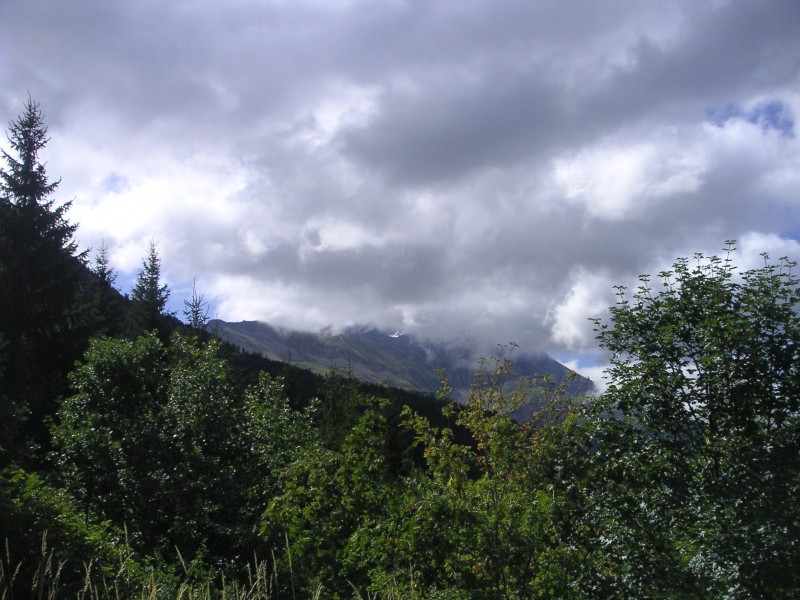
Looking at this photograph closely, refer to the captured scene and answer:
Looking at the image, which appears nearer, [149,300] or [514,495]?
[514,495]

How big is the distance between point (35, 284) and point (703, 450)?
2543cm

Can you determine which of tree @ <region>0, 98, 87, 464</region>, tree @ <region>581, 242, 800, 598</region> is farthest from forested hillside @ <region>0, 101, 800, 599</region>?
tree @ <region>0, 98, 87, 464</region>

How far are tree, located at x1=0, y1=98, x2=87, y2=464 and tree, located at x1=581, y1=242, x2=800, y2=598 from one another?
2293 cm

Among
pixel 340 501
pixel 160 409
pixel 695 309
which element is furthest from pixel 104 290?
pixel 695 309

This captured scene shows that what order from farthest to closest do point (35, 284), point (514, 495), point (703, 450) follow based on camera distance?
1. point (35, 284)
2. point (514, 495)
3. point (703, 450)

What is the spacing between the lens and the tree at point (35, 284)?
2364cm

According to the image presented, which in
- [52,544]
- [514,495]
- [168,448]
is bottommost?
[52,544]

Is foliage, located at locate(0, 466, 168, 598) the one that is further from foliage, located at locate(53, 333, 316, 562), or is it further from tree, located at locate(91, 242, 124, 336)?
tree, located at locate(91, 242, 124, 336)

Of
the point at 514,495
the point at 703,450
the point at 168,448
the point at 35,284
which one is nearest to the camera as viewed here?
the point at 703,450

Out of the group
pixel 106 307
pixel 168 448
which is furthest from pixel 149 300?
pixel 168 448

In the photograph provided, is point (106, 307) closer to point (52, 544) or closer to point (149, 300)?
point (149, 300)

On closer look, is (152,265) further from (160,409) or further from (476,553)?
(476,553)

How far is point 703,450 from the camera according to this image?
307 inches

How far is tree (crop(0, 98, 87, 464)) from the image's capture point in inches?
931
